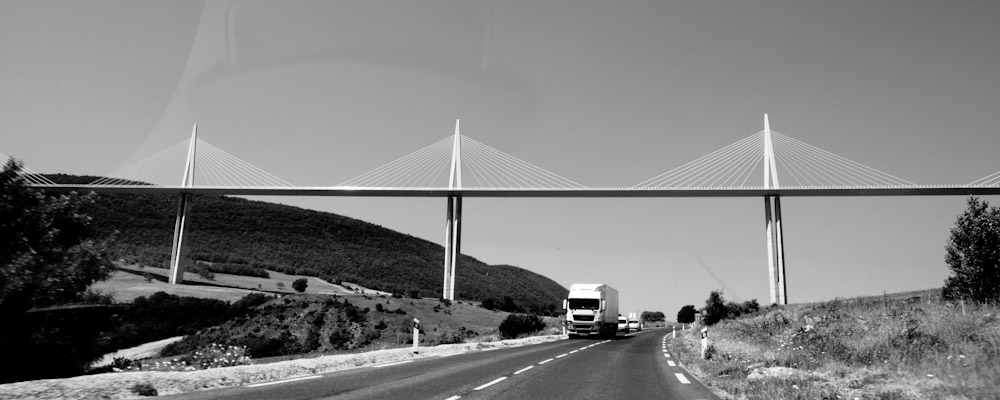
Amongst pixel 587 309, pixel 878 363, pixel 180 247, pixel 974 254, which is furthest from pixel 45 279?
pixel 180 247

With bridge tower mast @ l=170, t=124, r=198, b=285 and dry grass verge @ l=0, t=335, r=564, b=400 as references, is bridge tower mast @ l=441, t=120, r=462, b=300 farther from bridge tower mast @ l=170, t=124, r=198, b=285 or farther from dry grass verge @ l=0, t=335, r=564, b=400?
dry grass verge @ l=0, t=335, r=564, b=400

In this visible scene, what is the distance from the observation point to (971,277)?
A: 119 feet

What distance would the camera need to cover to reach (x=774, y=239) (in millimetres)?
72062

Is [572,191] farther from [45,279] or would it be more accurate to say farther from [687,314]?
[687,314]

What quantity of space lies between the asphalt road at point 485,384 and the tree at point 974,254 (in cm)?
2940

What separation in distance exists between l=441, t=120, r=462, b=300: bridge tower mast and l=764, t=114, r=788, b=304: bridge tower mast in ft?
119

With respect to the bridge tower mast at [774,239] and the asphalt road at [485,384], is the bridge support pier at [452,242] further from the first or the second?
the asphalt road at [485,384]

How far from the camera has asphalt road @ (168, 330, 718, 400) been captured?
9.74 meters

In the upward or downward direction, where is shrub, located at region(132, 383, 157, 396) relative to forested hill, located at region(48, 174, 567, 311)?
downward

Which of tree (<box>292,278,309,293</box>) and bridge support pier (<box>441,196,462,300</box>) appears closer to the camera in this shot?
bridge support pier (<box>441,196,462,300</box>)

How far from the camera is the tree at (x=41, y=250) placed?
13867 millimetres

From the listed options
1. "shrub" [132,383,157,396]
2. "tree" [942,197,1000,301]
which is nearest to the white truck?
"tree" [942,197,1000,301]

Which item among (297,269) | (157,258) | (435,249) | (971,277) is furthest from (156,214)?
(971,277)

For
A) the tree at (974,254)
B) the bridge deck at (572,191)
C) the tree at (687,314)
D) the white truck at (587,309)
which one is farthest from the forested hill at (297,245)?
the tree at (974,254)
